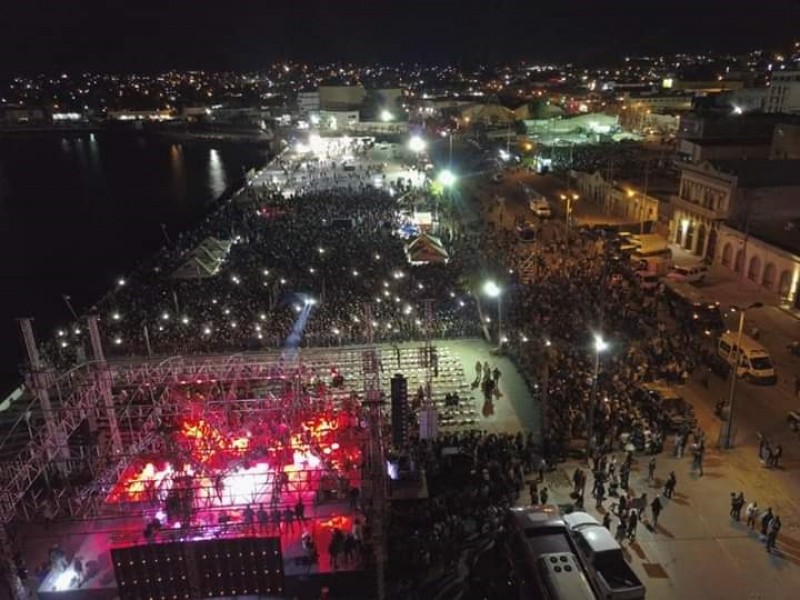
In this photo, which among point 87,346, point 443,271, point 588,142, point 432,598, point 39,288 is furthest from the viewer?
point 588,142

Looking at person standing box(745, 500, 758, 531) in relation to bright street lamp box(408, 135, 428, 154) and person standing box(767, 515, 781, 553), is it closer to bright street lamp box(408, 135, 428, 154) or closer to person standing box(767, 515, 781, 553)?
person standing box(767, 515, 781, 553)

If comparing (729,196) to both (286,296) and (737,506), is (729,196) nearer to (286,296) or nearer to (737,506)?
(286,296)

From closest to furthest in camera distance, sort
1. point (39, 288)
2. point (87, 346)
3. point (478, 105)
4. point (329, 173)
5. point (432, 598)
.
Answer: point (432, 598) < point (87, 346) < point (39, 288) < point (329, 173) < point (478, 105)

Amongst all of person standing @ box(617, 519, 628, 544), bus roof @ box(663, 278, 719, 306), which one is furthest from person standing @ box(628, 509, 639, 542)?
bus roof @ box(663, 278, 719, 306)

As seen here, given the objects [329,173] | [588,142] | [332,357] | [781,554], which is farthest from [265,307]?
[588,142]

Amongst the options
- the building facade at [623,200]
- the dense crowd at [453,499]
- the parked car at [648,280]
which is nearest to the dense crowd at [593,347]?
the parked car at [648,280]

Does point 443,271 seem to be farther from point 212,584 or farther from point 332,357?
point 212,584

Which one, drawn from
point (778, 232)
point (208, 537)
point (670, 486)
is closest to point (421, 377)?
point (670, 486)

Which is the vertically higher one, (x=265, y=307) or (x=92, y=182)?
(x=265, y=307)
